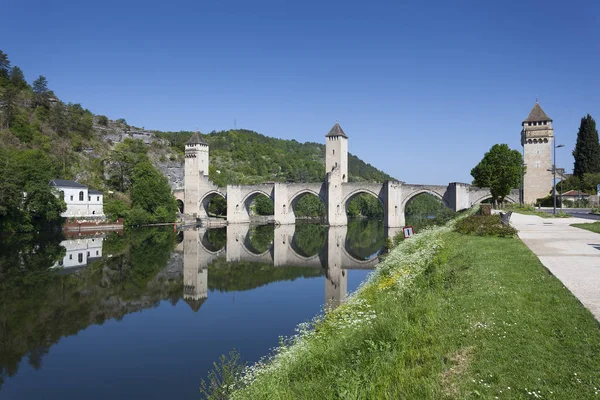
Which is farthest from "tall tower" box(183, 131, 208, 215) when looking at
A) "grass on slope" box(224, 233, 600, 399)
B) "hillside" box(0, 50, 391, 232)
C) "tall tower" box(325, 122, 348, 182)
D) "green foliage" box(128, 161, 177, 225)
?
"grass on slope" box(224, 233, 600, 399)

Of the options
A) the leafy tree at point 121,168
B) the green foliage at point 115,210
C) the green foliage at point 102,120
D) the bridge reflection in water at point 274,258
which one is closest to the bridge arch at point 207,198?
the leafy tree at point 121,168

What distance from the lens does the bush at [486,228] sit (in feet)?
50.1

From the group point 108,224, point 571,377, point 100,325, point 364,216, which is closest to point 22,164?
point 108,224

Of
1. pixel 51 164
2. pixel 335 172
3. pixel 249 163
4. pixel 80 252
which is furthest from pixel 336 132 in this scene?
pixel 249 163

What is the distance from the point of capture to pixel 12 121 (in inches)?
2277

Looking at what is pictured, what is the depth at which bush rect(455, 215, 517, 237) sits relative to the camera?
50.1ft

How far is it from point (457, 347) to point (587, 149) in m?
56.7

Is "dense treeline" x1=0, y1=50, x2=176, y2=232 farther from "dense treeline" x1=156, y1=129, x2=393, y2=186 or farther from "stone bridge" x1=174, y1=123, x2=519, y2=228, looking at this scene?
"dense treeline" x1=156, y1=129, x2=393, y2=186

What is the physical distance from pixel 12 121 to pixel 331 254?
4999 cm

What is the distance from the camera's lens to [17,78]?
72.2 metres

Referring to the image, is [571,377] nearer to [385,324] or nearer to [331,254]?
[385,324]

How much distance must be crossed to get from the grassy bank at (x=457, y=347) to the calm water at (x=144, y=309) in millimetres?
3130

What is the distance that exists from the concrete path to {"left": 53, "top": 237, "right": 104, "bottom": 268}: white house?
2163 cm

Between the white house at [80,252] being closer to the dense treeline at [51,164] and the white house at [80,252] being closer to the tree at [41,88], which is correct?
the dense treeline at [51,164]
